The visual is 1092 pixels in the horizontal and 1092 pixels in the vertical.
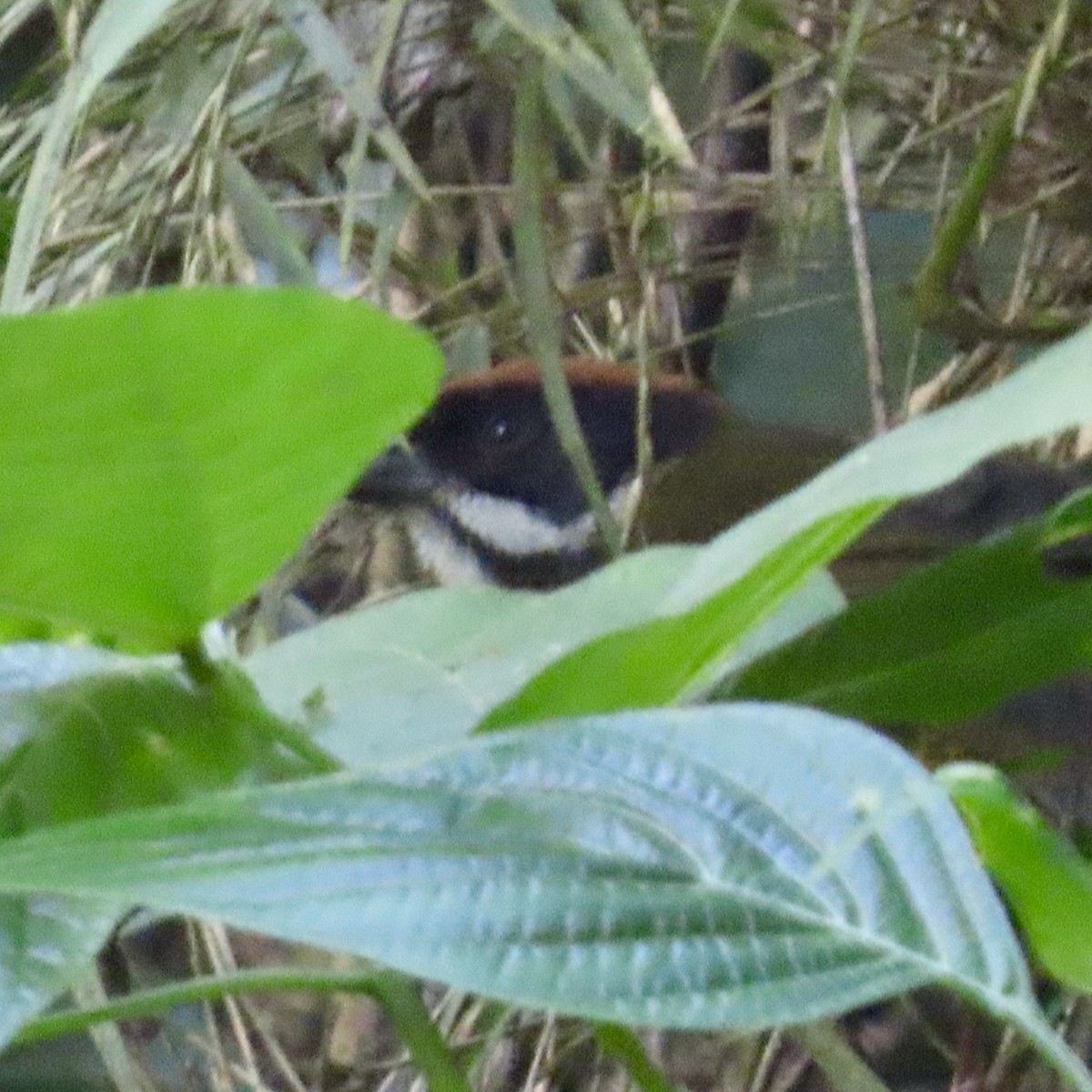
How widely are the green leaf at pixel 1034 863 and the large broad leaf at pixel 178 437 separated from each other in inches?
5.2

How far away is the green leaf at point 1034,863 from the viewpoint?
1.25 feet

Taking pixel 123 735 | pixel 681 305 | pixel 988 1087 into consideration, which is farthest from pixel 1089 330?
pixel 681 305

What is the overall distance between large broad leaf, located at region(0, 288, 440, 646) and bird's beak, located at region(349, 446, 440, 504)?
41.2 inches

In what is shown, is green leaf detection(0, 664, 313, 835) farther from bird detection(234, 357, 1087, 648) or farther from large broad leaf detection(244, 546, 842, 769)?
bird detection(234, 357, 1087, 648)

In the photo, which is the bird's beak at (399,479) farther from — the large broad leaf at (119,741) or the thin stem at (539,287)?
the large broad leaf at (119,741)

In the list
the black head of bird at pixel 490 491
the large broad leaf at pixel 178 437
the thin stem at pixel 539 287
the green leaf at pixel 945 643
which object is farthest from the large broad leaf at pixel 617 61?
the black head of bird at pixel 490 491

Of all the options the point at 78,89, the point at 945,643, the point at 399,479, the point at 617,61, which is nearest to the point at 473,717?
the point at 945,643

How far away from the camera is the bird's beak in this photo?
1.47 metres

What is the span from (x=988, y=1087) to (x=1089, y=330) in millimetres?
836

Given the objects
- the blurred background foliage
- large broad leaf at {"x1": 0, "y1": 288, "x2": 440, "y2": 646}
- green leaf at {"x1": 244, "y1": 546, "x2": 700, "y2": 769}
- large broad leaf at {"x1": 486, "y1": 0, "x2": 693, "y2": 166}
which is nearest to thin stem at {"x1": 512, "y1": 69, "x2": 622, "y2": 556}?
the blurred background foliage

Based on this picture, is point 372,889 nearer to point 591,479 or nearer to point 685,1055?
point 591,479

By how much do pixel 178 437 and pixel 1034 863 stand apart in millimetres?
192

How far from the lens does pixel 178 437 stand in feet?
1.18

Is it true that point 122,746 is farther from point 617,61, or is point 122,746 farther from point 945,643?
point 617,61
